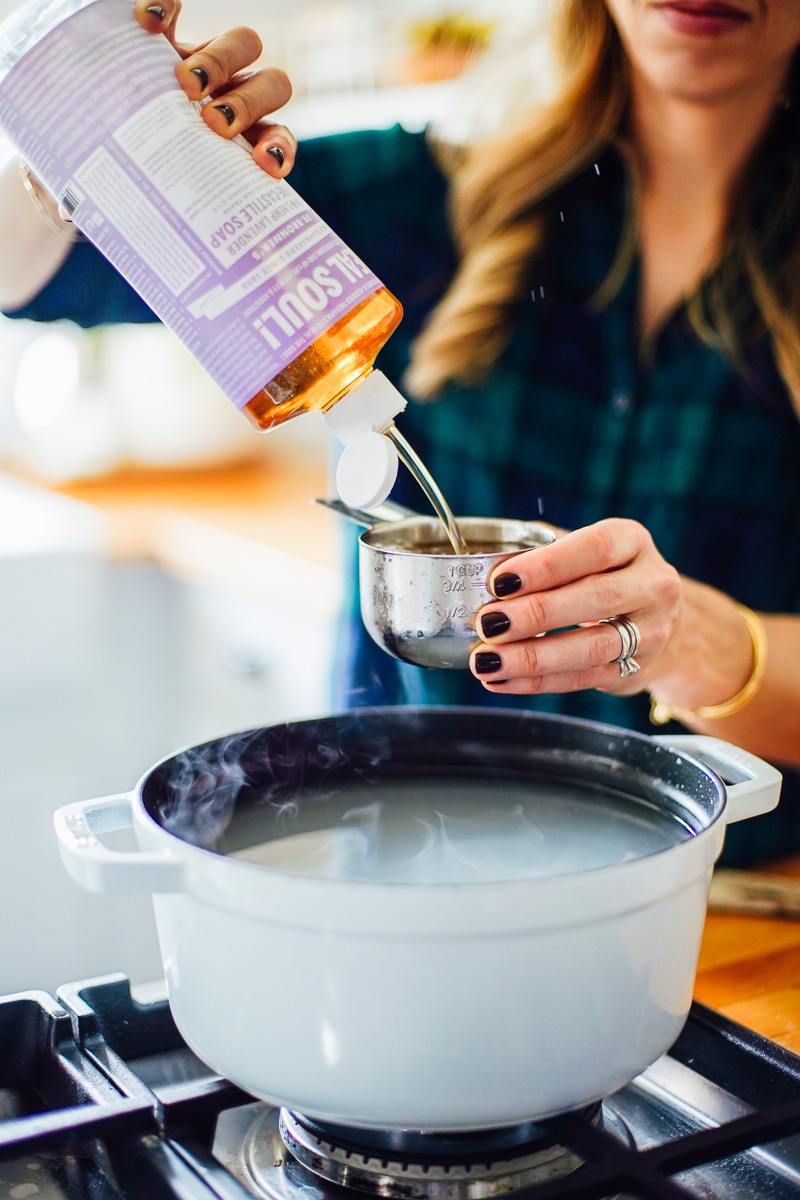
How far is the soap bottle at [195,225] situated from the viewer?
551 millimetres

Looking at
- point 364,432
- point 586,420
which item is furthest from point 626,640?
point 586,420

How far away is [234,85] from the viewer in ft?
2.14

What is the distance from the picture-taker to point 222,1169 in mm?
492

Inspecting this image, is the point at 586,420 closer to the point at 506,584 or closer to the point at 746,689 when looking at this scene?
the point at 746,689

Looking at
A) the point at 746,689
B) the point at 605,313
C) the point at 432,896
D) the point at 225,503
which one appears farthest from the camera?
the point at 225,503

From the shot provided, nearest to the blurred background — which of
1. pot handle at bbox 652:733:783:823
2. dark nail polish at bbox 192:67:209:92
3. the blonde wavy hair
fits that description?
the blonde wavy hair

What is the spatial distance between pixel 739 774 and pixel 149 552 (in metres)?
1.71

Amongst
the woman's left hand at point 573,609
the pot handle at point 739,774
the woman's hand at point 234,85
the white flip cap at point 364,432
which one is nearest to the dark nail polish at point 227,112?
the woman's hand at point 234,85

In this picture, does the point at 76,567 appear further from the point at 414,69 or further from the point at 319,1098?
the point at 319,1098

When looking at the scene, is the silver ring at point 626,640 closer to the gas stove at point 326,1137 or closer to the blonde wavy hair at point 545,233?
the gas stove at point 326,1137

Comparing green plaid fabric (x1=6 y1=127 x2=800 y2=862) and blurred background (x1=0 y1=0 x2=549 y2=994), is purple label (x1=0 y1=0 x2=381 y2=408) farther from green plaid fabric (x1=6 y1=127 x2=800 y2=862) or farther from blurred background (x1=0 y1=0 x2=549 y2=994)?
blurred background (x1=0 y1=0 x2=549 y2=994)

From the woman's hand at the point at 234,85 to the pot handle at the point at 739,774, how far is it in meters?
0.38

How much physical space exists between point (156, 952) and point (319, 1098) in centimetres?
152

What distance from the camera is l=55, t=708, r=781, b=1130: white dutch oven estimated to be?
450 millimetres
